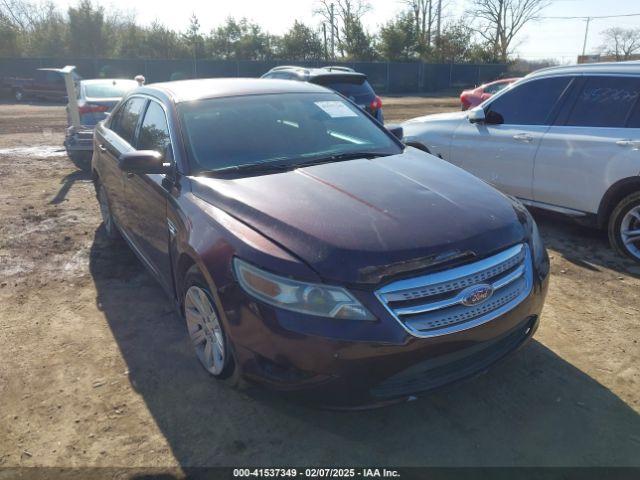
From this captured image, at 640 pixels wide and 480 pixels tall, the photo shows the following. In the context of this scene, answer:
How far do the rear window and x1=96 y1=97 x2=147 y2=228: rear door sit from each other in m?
4.77

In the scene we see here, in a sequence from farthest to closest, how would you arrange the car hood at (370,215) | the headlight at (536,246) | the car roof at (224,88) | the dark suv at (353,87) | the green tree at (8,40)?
the green tree at (8,40) → the dark suv at (353,87) → the car roof at (224,88) → the headlight at (536,246) → the car hood at (370,215)

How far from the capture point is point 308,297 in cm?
222

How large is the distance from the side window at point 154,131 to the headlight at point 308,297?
5.22ft

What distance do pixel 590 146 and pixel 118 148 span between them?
4.22m

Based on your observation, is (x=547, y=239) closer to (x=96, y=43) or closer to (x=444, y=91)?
(x=444, y=91)

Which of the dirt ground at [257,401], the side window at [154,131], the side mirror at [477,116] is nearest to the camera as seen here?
the dirt ground at [257,401]

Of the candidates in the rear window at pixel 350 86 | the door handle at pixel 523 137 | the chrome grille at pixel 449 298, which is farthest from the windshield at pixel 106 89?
the chrome grille at pixel 449 298

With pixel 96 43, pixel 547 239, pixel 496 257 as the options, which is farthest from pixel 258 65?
pixel 496 257

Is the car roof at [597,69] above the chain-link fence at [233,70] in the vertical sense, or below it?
below

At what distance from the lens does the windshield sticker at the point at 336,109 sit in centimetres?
397

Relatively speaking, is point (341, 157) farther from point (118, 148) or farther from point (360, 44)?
point (360, 44)

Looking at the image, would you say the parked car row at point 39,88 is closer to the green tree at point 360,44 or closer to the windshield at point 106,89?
the windshield at point 106,89

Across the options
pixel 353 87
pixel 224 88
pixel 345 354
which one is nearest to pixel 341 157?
pixel 224 88

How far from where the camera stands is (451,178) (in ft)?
10.4
